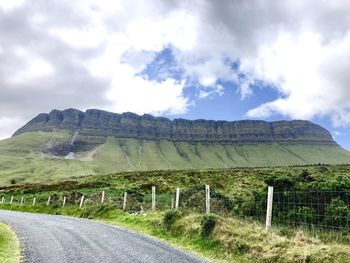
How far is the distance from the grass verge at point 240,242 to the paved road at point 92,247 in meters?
1.22

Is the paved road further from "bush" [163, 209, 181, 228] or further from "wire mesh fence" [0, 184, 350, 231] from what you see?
"wire mesh fence" [0, 184, 350, 231]

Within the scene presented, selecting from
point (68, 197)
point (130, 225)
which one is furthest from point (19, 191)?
point (130, 225)

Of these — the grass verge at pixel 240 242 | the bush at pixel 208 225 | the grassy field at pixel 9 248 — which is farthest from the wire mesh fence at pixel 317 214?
the grassy field at pixel 9 248

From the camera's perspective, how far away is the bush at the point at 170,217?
21905 millimetres

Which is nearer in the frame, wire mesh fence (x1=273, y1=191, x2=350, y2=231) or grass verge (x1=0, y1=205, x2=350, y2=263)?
grass verge (x1=0, y1=205, x2=350, y2=263)

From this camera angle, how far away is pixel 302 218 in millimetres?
22453

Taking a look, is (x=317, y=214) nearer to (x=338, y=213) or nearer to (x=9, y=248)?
(x=338, y=213)

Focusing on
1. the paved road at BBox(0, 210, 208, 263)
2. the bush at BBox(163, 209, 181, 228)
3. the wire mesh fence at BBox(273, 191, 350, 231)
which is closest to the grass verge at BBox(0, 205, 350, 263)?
the bush at BBox(163, 209, 181, 228)

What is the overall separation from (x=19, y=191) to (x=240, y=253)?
71.3 meters

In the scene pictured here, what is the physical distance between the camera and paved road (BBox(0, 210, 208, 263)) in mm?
14367

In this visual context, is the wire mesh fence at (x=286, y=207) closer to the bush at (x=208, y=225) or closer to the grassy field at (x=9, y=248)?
the bush at (x=208, y=225)

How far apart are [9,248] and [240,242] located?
9306 millimetres

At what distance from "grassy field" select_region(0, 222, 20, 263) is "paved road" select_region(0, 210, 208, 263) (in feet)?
1.09

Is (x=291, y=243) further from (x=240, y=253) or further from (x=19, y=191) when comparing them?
(x=19, y=191)
